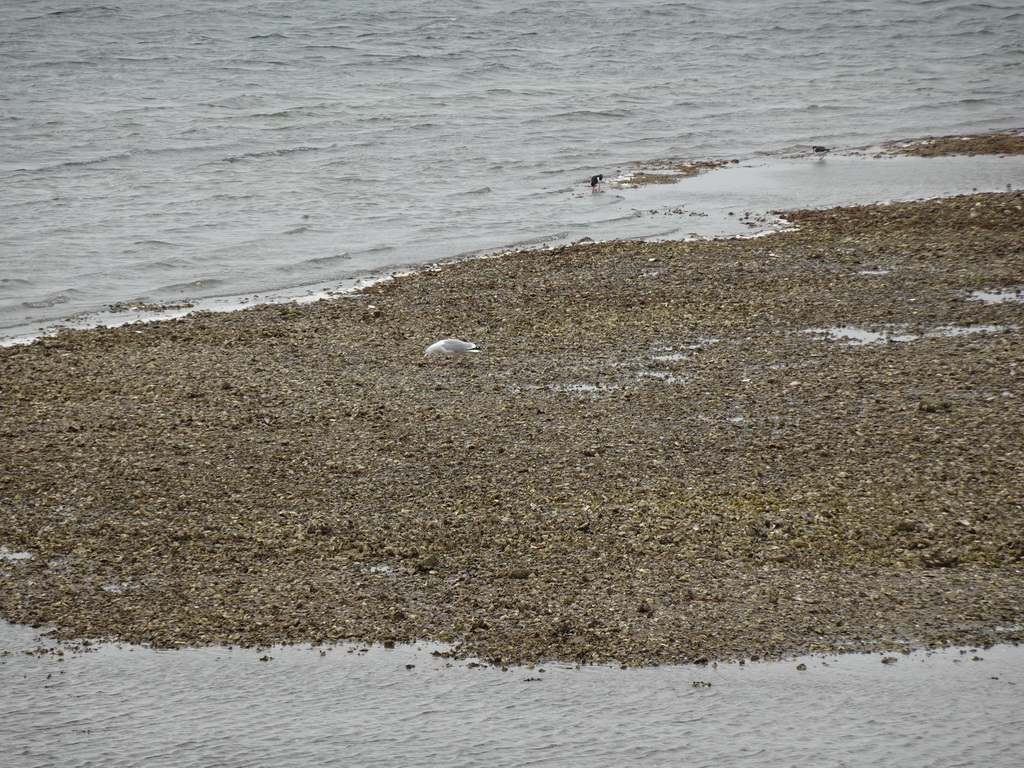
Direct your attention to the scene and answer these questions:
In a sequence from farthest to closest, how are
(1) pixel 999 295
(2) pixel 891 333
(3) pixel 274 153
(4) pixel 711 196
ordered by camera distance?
(3) pixel 274 153 → (4) pixel 711 196 → (1) pixel 999 295 → (2) pixel 891 333

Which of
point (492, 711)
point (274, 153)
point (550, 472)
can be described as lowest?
point (492, 711)

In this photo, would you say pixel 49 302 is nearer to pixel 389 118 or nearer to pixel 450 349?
pixel 450 349

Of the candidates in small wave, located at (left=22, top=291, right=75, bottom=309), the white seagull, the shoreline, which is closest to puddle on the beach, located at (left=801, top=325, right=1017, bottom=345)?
the white seagull

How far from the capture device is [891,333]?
8836mm

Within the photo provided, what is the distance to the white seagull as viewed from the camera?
8930mm

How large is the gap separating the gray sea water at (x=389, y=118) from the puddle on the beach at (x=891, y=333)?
4.44 metres

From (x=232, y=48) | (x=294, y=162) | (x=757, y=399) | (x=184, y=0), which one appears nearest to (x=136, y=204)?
(x=294, y=162)

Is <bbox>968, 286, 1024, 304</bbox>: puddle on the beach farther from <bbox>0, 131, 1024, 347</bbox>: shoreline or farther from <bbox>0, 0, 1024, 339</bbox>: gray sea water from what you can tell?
<bbox>0, 0, 1024, 339</bbox>: gray sea water

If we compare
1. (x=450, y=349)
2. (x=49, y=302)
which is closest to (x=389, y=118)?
(x=49, y=302)

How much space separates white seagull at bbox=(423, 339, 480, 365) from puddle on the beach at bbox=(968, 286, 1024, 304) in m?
4.42

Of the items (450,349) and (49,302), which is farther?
(49,302)

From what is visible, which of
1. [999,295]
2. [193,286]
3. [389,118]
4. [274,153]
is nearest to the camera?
[999,295]

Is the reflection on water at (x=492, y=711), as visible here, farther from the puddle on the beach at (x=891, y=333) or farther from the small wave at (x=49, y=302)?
the small wave at (x=49, y=302)

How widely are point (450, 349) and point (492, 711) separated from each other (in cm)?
478
